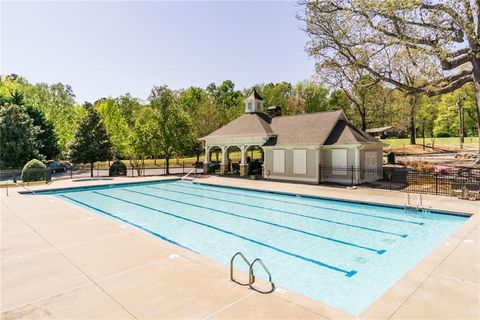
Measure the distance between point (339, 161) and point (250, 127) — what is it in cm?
906

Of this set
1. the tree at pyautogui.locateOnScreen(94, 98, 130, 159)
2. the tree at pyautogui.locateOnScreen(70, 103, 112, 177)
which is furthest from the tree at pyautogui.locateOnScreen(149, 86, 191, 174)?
the tree at pyautogui.locateOnScreen(94, 98, 130, 159)

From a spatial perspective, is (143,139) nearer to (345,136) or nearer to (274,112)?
(274,112)

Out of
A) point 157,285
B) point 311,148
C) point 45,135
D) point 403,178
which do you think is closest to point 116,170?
point 45,135

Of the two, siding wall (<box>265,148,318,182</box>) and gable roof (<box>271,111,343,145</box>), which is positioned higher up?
gable roof (<box>271,111,343,145</box>)

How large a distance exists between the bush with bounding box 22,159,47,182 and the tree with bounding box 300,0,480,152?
27.2 metres

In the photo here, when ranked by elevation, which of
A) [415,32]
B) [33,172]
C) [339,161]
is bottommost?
Answer: [33,172]

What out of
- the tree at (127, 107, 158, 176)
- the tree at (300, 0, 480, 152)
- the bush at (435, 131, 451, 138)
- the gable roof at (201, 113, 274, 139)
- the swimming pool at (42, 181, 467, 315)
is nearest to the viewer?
the swimming pool at (42, 181, 467, 315)

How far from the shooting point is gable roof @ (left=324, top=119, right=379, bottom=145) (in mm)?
20672

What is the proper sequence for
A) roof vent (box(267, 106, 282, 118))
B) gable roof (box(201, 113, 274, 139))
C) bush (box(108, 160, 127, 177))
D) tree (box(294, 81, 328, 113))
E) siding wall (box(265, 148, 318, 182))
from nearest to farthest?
siding wall (box(265, 148, 318, 182))
gable roof (box(201, 113, 274, 139))
bush (box(108, 160, 127, 177))
roof vent (box(267, 106, 282, 118))
tree (box(294, 81, 328, 113))

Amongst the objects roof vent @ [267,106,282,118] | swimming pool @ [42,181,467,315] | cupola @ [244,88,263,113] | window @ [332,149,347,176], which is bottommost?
swimming pool @ [42,181,467,315]

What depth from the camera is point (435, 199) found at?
47.7 ft

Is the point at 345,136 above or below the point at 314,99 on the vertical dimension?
below

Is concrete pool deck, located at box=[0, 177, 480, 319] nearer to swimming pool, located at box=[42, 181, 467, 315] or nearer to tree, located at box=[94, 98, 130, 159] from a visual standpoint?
swimming pool, located at box=[42, 181, 467, 315]

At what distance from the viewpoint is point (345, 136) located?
69.7ft
